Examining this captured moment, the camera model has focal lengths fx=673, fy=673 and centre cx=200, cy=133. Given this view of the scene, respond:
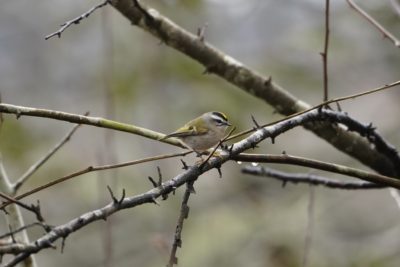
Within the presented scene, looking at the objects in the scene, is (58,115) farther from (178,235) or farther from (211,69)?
(211,69)

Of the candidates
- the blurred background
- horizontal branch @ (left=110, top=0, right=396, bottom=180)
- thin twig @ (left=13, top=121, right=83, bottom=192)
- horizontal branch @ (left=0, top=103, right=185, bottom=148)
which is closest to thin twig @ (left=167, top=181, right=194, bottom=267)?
horizontal branch @ (left=0, top=103, right=185, bottom=148)

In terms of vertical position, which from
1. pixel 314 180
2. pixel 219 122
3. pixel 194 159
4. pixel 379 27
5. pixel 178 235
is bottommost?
pixel 178 235

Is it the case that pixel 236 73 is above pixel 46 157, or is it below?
above

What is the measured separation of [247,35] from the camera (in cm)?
755

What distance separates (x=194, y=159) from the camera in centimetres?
492

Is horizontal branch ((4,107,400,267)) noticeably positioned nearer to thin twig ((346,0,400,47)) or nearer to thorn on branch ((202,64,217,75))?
thin twig ((346,0,400,47))

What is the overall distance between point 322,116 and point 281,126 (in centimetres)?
23

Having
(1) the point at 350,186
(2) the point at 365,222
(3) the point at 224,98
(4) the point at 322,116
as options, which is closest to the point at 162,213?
(3) the point at 224,98

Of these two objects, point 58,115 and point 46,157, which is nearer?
point 58,115

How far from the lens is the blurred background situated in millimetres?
4652

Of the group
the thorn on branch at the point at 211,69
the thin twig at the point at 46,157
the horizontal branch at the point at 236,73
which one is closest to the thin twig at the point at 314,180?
the horizontal branch at the point at 236,73

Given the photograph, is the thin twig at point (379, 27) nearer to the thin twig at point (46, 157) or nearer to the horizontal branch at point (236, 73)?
the horizontal branch at point (236, 73)

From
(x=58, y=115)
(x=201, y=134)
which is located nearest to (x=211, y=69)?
(x=201, y=134)

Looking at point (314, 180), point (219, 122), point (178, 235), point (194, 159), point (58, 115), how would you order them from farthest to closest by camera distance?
point (194, 159), point (219, 122), point (314, 180), point (58, 115), point (178, 235)
